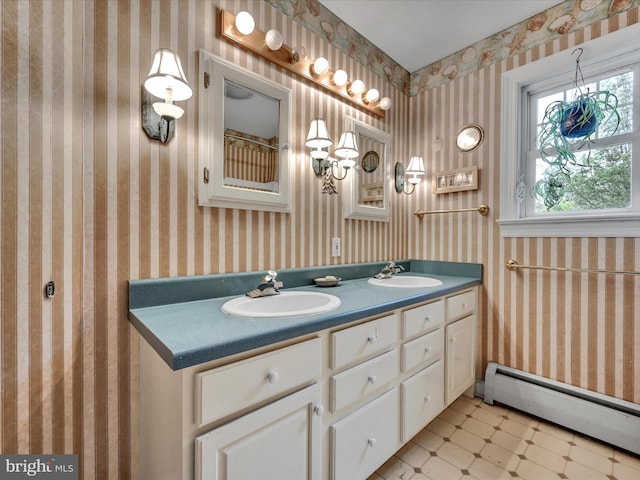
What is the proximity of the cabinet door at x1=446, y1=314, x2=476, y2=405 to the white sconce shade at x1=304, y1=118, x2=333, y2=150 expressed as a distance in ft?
4.30

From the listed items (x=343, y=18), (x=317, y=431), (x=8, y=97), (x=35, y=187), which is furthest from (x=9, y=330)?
(x=343, y=18)

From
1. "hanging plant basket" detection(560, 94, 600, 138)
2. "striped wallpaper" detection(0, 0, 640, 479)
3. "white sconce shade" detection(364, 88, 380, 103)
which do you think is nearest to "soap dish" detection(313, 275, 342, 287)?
"striped wallpaper" detection(0, 0, 640, 479)

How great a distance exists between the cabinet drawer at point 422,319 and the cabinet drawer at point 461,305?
0.12 metres

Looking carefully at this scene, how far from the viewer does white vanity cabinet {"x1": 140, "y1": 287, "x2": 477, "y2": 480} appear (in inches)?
30.5

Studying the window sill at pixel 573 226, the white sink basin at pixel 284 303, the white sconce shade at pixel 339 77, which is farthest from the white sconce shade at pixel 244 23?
the window sill at pixel 573 226

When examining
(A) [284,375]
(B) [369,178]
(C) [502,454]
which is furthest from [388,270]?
(A) [284,375]

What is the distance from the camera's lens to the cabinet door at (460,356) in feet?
5.78

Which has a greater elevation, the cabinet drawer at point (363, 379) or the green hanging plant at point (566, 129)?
the green hanging plant at point (566, 129)

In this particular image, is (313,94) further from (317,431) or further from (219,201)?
(317,431)

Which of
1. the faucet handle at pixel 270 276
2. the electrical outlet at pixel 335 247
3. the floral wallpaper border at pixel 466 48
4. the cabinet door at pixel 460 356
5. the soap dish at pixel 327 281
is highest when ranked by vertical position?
the floral wallpaper border at pixel 466 48

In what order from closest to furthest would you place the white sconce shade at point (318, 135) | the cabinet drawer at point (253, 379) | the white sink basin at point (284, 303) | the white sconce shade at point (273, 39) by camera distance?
the cabinet drawer at point (253, 379), the white sink basin at point (284, 303), the white sconce shade at point (273, 39), the white sconce shade at point (318, 135)

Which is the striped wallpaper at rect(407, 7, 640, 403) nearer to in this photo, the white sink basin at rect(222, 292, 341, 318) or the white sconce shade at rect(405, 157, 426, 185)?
the white sconce shade at rect(405, 157, 426, 185)

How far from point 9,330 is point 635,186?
9.45ft

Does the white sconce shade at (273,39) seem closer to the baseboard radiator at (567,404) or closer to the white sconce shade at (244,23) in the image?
the white sconce shade at (244,23)
